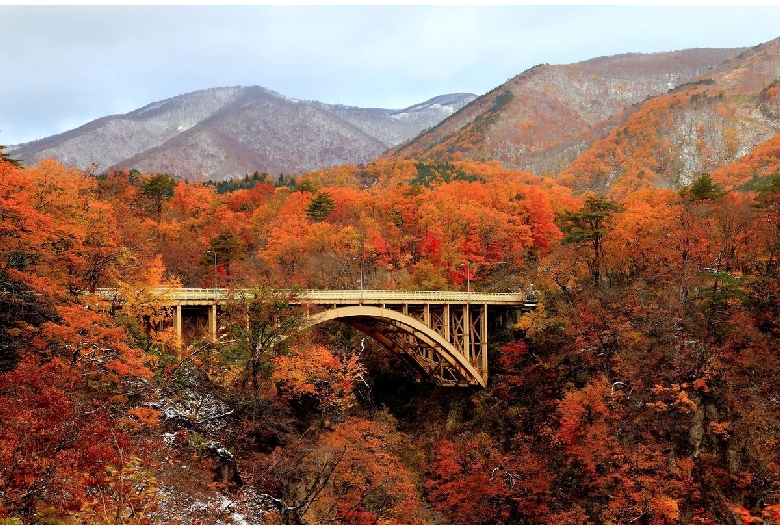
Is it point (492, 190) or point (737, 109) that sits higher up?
point (737, 109)

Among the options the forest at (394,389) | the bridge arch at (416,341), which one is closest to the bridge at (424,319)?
the bridge arch at (416,341)

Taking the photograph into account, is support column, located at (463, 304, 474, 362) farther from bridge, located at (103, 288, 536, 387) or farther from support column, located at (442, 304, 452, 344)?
support column, located at (442, 304, 452, 344)

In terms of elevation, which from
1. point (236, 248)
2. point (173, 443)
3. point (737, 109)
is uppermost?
point (737, 109)

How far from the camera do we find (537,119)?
153m

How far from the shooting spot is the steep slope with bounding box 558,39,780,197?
326 ft

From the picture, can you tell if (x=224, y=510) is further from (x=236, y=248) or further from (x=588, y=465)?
(x=236, y=248)

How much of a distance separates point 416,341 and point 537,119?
423 ft

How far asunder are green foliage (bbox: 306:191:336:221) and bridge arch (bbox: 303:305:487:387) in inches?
842

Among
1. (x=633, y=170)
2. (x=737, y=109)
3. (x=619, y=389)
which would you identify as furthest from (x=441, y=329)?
(x=737, y=109)

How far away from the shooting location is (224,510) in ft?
59.0

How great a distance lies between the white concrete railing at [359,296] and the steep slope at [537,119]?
8701 cm

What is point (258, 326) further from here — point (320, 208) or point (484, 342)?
point (320, 208)

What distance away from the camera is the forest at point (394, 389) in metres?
17.5

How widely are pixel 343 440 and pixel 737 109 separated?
351 feet
